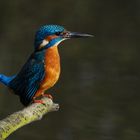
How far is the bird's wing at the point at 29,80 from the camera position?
12.0ft

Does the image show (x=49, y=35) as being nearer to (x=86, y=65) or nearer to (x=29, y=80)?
(x=29, y=80)

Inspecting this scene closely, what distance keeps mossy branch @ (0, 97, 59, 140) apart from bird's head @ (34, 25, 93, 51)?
41 cm

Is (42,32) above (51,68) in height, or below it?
above

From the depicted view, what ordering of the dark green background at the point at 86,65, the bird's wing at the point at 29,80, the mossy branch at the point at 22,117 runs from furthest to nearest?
1. the dark green background at the point at 86,65
2. the bird's wing at the point at 29,80
3. the mossy branch at the point at 22,117

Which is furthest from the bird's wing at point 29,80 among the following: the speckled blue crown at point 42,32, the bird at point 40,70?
the speckled blue crown at point 42,32

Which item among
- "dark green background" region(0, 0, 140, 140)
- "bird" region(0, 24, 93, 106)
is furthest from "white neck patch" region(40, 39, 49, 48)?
"dark green background" region(0, 0, 140, 140)

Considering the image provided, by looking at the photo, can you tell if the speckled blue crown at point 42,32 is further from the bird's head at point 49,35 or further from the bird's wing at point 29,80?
the bird's wing at point 29,80

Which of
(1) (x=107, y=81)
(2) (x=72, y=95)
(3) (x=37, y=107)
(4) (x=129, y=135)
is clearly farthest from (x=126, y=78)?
(3) (x=37, y=107)

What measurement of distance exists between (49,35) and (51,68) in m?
0.17

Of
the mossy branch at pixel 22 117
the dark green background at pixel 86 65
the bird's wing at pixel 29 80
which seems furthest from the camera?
the dark green background at pixel 86 65

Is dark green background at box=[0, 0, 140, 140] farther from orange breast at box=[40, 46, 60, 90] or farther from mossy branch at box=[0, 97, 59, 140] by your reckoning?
mossy branch at box=[0, 97, 59, 140]

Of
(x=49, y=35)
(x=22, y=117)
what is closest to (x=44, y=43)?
(x=49, y=35)

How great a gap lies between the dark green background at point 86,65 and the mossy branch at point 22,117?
13.4 ft

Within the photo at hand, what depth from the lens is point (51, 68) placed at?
3.76 m
